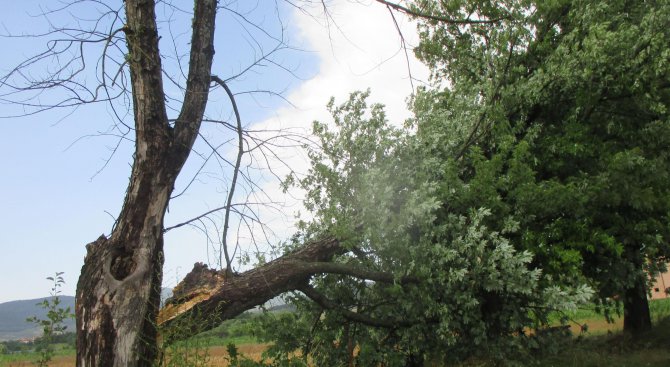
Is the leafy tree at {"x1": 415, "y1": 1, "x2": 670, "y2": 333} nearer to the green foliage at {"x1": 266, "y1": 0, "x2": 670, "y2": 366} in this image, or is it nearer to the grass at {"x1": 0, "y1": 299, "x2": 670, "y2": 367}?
the green foliage at {"x1": 266, "y1": 0, "x2": 670, "y2": 366}

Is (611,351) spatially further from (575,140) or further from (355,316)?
(355,316)

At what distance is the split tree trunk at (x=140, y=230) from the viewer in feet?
22.9

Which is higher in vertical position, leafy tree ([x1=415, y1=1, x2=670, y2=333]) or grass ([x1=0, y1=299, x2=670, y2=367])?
leafy tree ([x1=415, y1=1, x2=670, y2=333])

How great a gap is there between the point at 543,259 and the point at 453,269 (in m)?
2.65

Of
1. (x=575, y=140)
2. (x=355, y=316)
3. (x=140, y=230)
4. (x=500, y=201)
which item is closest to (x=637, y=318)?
(x=575, y=140)

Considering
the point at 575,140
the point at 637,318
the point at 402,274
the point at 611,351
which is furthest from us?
the point at 637,318

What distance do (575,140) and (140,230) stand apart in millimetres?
9490

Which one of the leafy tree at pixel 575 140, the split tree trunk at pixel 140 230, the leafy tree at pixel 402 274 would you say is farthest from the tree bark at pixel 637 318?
the split tree trunk at pixel 140 230

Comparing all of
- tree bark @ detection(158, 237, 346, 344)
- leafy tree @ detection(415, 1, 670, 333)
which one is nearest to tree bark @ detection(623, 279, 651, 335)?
leafy tree @ detection(415, 1, 670, 333)

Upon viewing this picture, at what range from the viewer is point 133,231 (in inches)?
294

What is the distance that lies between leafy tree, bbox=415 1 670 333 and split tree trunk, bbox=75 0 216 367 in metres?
5.52

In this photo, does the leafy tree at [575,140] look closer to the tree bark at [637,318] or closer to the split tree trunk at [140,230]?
the split tree trunk at [140,230]

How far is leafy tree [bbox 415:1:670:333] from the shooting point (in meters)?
11.4

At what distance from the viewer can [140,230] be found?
7.48 meters
